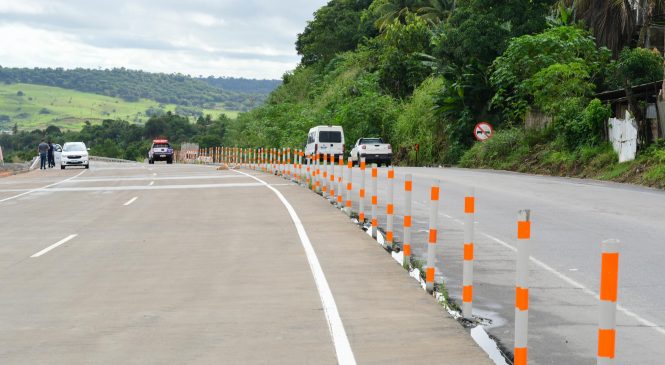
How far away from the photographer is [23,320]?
8.59 m

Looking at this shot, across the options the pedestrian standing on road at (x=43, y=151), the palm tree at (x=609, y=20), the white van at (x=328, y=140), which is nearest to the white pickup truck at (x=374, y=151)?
the white van at (x=328, y=140)

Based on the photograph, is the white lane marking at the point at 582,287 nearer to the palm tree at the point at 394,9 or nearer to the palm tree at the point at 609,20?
the palm tree at the point at 609,20

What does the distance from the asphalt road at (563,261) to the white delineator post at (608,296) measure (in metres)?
2.36

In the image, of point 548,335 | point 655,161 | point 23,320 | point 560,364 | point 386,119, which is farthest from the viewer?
point 386,119

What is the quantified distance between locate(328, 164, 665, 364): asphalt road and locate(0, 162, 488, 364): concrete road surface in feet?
2.30

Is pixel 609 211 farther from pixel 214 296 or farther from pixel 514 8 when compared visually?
pixel 514 8

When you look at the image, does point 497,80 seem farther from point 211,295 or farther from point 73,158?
point 211,295

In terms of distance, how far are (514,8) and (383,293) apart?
37.4 meters

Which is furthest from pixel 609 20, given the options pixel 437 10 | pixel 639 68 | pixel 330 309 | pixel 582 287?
pixel 330 309

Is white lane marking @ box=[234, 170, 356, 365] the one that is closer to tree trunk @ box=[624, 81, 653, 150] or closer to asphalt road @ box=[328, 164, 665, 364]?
asphalt road @ box=[328, 164, 665, 364]

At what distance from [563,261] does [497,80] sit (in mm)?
30288

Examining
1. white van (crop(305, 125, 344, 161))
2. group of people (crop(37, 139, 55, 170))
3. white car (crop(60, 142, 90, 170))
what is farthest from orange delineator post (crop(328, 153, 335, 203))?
group of people (crop(37, 139, 55, 170))

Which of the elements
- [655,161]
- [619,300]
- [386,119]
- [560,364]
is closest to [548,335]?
[560,364]

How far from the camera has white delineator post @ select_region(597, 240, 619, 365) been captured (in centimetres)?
452
